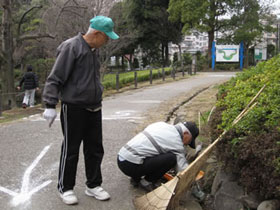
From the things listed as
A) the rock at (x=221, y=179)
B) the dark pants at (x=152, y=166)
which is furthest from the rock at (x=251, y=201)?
the dark pants at (x=152, y=166)

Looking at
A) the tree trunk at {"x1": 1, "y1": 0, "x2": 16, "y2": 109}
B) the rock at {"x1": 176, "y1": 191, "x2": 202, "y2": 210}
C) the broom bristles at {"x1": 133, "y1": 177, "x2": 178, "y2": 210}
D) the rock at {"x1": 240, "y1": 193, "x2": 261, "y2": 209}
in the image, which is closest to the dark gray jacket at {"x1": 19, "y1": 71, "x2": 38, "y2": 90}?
the tree trunk at {"x1": 1, "y1": 0, "x2": 16, "y2": 109}

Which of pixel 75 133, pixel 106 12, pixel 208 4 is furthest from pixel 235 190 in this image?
pixel 208 4

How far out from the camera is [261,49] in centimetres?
3544

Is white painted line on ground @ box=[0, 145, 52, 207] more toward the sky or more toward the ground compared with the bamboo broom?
more toward the ground

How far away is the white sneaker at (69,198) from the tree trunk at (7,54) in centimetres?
1149

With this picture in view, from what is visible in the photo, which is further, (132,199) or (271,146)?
(132,199)

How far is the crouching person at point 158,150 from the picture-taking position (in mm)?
3406

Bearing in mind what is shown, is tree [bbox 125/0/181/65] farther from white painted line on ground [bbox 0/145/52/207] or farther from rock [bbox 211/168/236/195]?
rock [bbox 211/168/236/195]

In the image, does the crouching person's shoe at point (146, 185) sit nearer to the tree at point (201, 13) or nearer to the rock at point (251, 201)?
the rock at point (251, 201)

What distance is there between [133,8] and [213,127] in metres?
30.4

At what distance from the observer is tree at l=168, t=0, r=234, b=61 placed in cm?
2909

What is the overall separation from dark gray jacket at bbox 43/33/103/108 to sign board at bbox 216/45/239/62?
28.5 m

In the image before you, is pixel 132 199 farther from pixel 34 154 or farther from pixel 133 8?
pixel 133 8

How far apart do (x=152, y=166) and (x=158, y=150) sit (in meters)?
0.17
